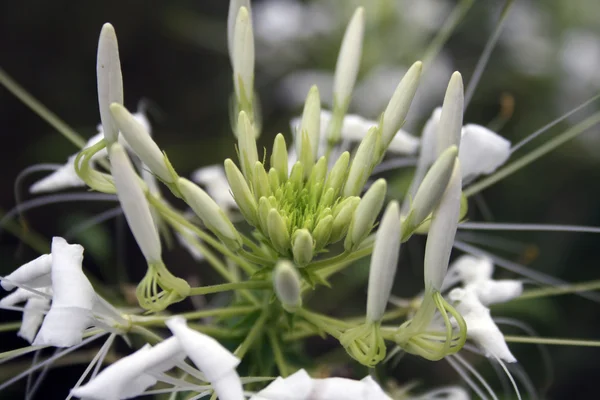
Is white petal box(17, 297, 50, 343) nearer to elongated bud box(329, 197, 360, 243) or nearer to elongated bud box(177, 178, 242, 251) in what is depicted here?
elongated bud box(177, 178, 242, 251)

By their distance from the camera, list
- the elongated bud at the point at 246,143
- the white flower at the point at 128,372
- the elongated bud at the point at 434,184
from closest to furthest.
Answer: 1. the white flower at the point at 128,372
2. the elongated bud at the point at 434,184
3. the elongated bud at the point at 246,143

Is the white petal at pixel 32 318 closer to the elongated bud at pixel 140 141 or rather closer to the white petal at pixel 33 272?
the white petal at pixel 33 272

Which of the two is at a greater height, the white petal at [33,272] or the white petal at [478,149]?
the white petal at [478,149]

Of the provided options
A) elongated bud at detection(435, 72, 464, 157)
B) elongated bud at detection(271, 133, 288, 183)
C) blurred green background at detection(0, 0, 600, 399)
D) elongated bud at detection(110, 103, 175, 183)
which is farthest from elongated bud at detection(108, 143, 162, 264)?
blurred green background at detection(0, 0, 600, 399)

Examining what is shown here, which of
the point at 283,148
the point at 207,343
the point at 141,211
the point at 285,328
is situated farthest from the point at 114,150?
the point at 285,328

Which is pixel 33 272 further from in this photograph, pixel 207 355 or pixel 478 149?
pixel 478 149

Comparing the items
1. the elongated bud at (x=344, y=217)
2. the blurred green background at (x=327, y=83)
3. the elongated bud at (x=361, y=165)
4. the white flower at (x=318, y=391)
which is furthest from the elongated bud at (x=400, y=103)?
the blurred green background at (x=327, y=83)
